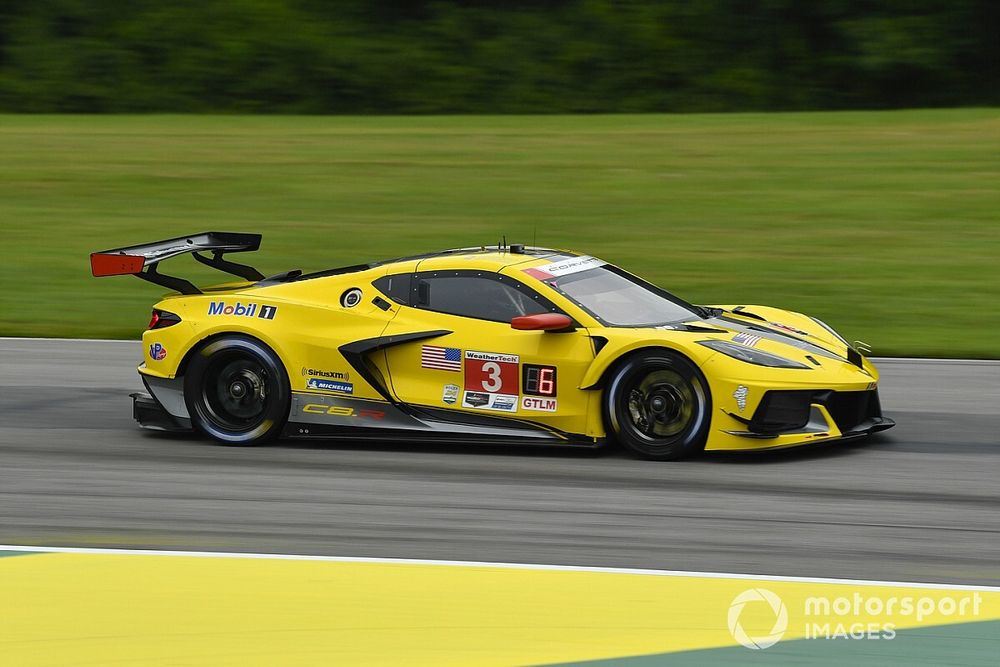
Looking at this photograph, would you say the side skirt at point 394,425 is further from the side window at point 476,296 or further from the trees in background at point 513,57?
the trees in background at point 513,57

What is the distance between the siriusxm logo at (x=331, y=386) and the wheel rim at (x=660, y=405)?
5.77 feet

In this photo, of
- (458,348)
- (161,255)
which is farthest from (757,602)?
(161,255)

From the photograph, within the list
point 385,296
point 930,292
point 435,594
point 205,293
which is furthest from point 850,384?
point 930,292

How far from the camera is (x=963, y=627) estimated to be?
546 centimetres

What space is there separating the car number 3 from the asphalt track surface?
0.44m

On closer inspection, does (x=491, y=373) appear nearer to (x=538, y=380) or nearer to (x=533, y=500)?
(x=538, y=380)

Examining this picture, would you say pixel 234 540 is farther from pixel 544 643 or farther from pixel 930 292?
pixel 930 292

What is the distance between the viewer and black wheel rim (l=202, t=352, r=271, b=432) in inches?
356

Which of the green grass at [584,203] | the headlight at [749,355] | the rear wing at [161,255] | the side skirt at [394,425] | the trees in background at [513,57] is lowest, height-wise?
the side skirt at [394,425]

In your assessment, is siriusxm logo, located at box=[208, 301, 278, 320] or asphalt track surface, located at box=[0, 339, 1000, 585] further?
siriusxm logo, located at box=[208, 301, 278, 320]

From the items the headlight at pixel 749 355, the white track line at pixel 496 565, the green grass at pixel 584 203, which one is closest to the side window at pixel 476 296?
the headlight at pixel 749 355

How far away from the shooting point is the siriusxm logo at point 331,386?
8852 millimetres

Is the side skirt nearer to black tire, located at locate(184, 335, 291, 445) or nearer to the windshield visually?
black tire, located at locate(184, 335, 291, 445)

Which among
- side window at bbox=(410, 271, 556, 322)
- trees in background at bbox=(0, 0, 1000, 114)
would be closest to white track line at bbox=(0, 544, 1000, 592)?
side window at bbox=(410, 271, 556, 322)
